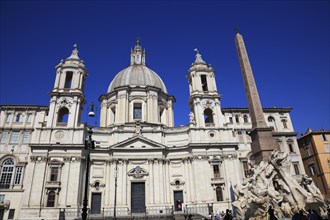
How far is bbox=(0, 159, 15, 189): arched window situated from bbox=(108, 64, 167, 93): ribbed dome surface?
18064mm

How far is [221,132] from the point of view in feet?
113

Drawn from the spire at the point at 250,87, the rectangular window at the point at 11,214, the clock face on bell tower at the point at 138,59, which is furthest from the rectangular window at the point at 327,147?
the rectangular window at the point at 11,214

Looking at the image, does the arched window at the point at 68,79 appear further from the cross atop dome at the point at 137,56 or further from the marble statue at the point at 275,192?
the marble statue at the point at 275,192

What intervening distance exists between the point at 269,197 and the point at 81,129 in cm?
2423

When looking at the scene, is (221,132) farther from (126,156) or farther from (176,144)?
(126,156)

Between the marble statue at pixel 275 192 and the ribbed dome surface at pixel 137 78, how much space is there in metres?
26.3

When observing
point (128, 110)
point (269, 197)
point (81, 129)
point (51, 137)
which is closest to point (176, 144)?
point (128, 110)

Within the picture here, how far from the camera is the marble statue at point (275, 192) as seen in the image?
15.9 meters

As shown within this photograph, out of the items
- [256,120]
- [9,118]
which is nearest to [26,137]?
[9,118]

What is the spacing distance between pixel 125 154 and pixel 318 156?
27.9 metres

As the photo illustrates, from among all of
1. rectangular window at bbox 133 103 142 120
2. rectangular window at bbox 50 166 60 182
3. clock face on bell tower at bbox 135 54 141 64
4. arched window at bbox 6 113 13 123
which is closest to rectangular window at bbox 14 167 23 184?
rectangular window at bbox 50 166 60 182

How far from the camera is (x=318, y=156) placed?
3694 centimetres

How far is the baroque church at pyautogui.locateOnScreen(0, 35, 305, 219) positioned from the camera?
1159 inches

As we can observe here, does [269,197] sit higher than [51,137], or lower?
lower
